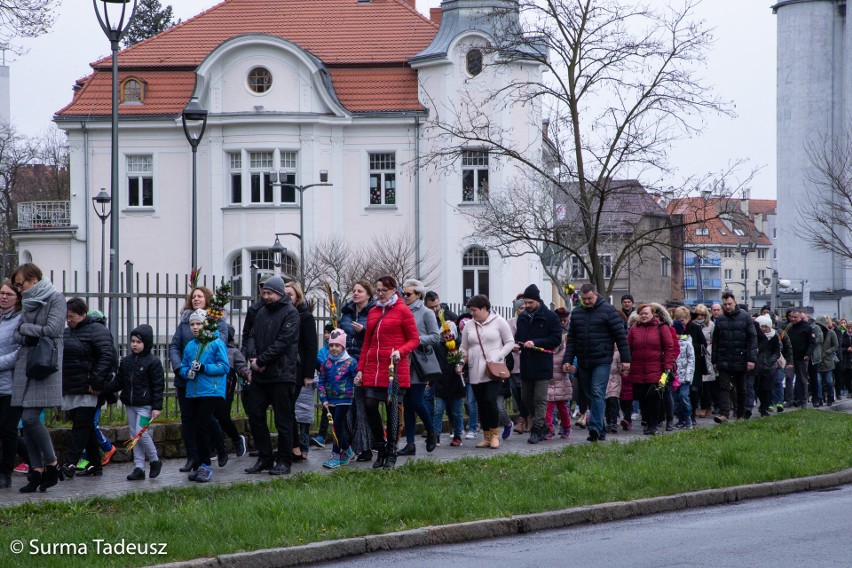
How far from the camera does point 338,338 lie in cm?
1476

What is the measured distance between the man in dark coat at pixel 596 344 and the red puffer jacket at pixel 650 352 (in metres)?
1.30

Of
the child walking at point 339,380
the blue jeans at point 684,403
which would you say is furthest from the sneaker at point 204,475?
the blue jeans at point 684,403

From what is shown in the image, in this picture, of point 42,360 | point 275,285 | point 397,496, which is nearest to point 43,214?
point 275,285

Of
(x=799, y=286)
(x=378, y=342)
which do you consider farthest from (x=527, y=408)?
(x=799, y=286)

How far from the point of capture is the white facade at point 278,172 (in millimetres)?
49188

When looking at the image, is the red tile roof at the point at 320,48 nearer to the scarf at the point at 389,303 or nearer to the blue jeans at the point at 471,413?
the blue jeans at the point at 471,413

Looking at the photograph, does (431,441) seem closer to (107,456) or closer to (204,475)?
(204,475)

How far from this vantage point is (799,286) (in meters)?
74.3

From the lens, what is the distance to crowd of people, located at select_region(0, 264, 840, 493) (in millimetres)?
12258

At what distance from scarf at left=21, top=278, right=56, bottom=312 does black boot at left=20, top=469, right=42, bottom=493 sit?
1511 mm

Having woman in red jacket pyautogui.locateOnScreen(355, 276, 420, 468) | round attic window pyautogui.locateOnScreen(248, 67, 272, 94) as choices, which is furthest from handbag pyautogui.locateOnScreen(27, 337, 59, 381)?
round attic window pyautogui.locateOnScreen(248, 67, 272, 94)

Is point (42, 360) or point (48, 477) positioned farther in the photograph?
point (48, 477)

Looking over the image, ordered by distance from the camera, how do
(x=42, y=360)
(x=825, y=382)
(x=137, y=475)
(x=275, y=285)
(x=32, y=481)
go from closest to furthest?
(x=42, y=360)
(x=32, y=481)
(x=137, y=475)
(x=275, y=285)
(x=825, y=382)

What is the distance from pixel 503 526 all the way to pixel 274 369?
3828 millimetres
